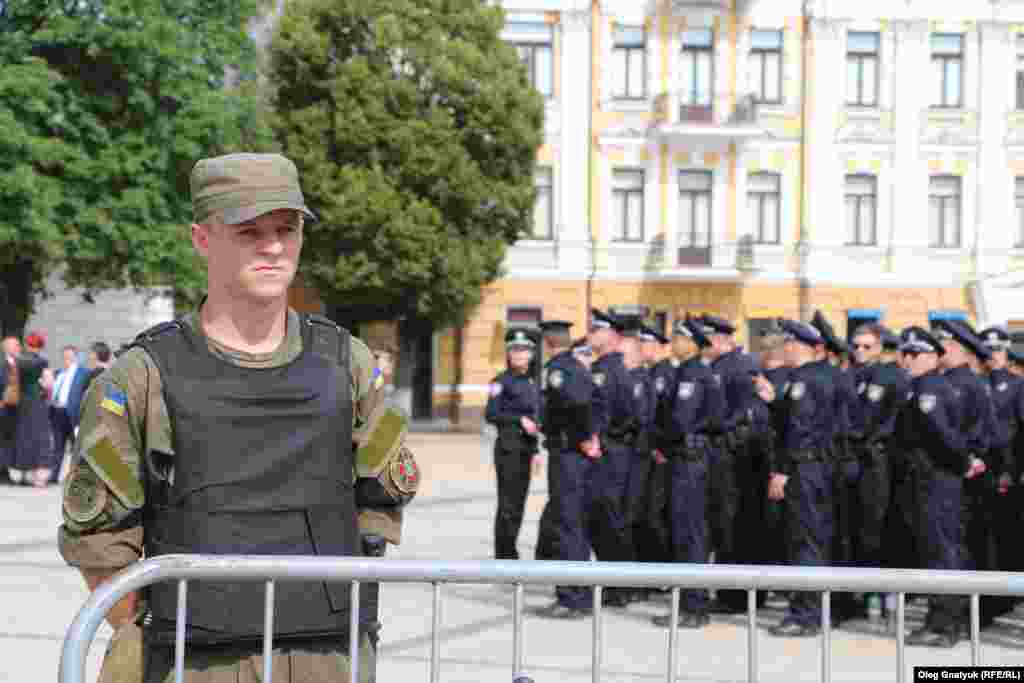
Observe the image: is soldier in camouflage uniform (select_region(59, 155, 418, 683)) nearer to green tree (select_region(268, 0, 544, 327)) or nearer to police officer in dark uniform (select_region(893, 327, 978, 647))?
police officer in dark uniform (select_region(893, 327, 978, 647))

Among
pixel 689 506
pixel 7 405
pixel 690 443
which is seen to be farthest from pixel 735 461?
pixel 7 405

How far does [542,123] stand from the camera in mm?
35031

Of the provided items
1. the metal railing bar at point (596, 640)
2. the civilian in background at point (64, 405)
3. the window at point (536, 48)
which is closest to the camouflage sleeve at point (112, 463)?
the metal railing bar at point (596, 640)

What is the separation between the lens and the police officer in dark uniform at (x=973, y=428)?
31.4 feet

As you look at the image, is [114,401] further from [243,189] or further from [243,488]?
[243,189]

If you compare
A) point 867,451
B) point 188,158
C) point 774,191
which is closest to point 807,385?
point 867,451

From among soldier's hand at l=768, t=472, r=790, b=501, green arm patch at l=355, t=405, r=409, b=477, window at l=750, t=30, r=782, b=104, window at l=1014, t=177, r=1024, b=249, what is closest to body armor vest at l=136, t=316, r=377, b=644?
A: green arm patch at l=355, t=405, r=409, b=477

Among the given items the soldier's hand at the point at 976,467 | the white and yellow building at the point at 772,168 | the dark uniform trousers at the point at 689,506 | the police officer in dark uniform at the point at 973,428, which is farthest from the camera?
the white and yellow building at the point at 772,168

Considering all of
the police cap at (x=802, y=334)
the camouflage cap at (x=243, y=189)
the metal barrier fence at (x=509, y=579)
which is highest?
the camouflage cap at (x=243, y=189)

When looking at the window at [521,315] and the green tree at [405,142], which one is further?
the window at [521,315]

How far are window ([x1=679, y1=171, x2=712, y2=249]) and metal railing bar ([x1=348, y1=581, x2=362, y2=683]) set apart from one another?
35354mm

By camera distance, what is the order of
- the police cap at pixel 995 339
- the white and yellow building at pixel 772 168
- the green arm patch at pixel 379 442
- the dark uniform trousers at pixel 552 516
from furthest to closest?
the white and yellow building at pixel 772 168 → the police cap at pixel 995 339 → the dark uniform trousers at pixel 552 516 → the green arm patch at pixel 379 442

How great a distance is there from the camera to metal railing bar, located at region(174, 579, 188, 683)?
3.41 m

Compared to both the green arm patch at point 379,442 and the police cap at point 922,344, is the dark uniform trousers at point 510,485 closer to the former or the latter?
the police cap at point 922,344
